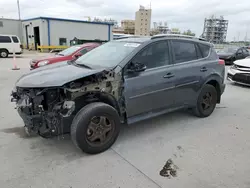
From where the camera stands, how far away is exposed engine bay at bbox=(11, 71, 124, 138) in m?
2.90

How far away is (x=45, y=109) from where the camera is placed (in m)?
3.02

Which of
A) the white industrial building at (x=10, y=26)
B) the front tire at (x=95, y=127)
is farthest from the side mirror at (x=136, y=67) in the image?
the white industrial building at (x=10, y=26)

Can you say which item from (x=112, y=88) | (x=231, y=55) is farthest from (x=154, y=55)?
(x=231, y=55)

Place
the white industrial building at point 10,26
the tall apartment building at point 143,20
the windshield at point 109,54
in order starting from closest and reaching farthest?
Answer: the windshield at point 109,54 → the white industrial building at point 10,26 → the tall apartment building at point 143,20

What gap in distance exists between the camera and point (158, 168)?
292cm

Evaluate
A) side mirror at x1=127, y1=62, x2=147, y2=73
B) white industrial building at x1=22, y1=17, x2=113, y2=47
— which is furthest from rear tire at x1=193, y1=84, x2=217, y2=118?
white industrial building at x1=22, y1=17, x2=113, y2=47

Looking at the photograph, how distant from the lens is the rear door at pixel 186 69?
4082 millimetres

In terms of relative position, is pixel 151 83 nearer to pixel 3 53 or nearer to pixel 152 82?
pixel 152 82

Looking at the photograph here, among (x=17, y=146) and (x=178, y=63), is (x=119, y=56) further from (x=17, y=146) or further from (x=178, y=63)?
(x=17, y=146)

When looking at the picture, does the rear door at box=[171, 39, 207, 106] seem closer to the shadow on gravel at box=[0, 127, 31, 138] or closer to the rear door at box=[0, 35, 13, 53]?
the shadow on gravel at box=[0, 127, 31, 138]

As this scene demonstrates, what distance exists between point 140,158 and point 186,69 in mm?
2001

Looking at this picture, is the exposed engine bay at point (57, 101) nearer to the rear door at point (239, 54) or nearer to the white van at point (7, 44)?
the rear door at point (239, 54)

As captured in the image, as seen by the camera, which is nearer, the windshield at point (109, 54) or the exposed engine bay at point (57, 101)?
the exposed engine bay at point (57, 101)

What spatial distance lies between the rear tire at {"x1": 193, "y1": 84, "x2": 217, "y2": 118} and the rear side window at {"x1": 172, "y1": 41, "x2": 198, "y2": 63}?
0.76 meters
